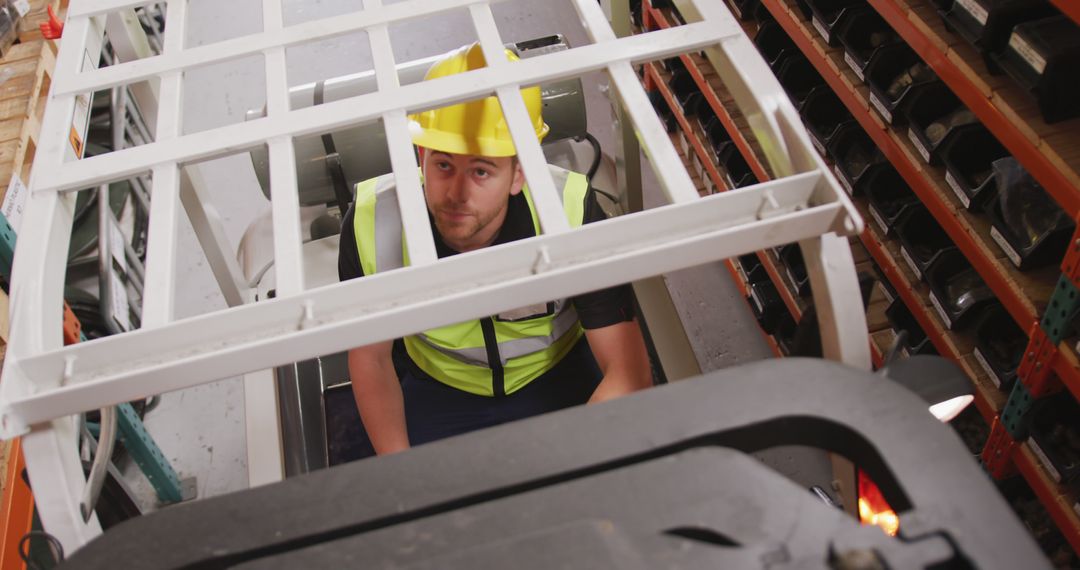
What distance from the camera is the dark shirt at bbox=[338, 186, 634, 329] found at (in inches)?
82.6

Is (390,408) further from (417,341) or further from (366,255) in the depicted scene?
(366,255)

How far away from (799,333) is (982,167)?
56.8 inches

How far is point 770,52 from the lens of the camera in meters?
3.17

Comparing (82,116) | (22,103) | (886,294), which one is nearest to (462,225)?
(82,116)

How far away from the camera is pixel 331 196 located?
2570mm

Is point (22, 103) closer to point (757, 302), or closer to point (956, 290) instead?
point (757, 302)

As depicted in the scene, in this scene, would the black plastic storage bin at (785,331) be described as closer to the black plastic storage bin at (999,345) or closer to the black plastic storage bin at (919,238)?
the black plastic storage bin at (919,238)

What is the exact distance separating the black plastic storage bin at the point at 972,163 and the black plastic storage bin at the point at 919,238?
0.57 feet

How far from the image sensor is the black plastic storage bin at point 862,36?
2512 mm

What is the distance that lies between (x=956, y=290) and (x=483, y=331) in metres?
1.39

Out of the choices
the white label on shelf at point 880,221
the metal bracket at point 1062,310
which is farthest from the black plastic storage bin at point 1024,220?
the white label on shelf at point 880,221

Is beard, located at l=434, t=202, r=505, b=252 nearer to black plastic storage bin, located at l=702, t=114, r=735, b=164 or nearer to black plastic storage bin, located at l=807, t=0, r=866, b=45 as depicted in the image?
black plastic storage bin, located at l=807, t=0, r=866, b=45

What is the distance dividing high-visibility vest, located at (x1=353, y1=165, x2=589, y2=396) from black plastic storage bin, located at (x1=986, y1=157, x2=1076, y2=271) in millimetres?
1047

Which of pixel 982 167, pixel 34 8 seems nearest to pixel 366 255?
pixel 982 167
